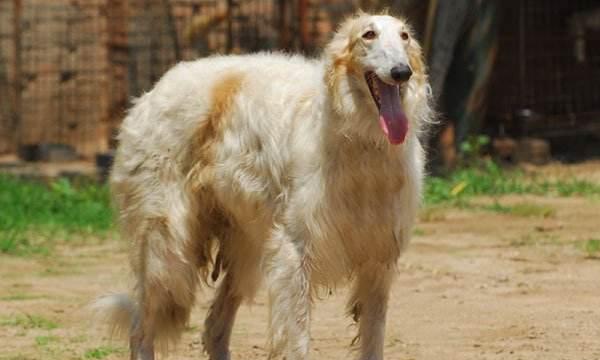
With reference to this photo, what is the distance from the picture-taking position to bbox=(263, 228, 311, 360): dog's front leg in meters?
6.10

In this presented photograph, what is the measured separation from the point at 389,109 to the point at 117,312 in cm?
189

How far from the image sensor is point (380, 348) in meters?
6.29

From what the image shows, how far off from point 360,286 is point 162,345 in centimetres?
111

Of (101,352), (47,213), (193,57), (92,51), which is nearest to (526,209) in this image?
(47,213)

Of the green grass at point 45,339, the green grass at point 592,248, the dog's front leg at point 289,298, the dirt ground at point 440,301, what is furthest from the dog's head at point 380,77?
the green grass at point 592,248

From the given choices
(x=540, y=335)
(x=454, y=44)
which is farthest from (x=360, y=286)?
(x=454, y=44)

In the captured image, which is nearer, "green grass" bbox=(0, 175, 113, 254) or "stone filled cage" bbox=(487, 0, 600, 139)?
"green grass" bbox=(0, 175, 113, 254)

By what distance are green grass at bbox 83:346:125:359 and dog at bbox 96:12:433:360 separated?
35 cm

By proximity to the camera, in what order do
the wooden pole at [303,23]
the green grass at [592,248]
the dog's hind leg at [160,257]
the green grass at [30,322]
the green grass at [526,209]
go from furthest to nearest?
1. the wooden pole at [303,23]
2. the green grass at [526,209]
3. the green grass at [592,248]
4. the green grass at [30,322]
5. the dog's hind leg at [160,257]

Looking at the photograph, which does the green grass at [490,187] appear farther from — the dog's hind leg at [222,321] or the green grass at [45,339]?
the dog's hind leg at [222,321]

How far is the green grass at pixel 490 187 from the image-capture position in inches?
492

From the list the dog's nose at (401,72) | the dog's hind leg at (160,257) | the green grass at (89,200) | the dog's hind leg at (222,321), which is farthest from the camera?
the green grass at (89,200)

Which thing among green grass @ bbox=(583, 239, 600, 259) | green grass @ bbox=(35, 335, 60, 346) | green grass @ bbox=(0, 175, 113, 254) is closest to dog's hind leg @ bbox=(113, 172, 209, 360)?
green grass @ bbox=(35, 335, 60, 346)

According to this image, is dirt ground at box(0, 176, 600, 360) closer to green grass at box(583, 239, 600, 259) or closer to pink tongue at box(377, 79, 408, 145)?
green grass at box(583, 239, 600, 259)
